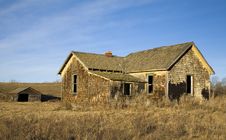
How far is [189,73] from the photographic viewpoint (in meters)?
24.2

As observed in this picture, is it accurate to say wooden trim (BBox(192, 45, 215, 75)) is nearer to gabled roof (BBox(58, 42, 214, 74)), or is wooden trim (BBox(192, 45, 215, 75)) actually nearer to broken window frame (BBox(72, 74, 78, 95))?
gabled roof (BBox(58, 42, 214, 74))

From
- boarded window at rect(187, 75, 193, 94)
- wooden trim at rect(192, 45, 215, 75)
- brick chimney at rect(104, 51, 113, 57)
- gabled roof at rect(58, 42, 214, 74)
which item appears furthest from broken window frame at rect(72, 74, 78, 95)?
wooden trim at rect(192, 45, 215, 75)

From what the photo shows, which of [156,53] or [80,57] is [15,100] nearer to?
[80,57]

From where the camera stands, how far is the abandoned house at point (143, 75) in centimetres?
2288

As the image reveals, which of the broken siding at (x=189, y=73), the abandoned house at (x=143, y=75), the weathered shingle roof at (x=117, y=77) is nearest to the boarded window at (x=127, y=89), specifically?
the abandoned house at (x=143, y=75)

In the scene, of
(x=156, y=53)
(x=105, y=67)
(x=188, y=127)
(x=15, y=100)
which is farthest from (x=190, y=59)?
(x=15, y=100)

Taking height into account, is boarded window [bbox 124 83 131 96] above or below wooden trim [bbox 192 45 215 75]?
below

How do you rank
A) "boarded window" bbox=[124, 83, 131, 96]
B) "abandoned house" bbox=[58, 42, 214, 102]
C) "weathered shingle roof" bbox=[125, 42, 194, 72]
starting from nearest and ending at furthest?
"abandoned house" bbox=[58, 42, 214, 102] → "weathered shingle roof" bbox=[125, 42, 194, 72] → "boarded window" bbox=[124, 83, 131, 96]

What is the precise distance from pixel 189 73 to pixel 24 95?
25.7m

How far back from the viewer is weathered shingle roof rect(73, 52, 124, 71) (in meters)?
24.9

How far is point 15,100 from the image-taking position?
40.5 m

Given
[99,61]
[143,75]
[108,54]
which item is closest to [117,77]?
[143,75]

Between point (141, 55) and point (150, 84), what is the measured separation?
4.41 metres

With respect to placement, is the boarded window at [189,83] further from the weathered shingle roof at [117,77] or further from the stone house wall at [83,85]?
the stone house wall at [83,85]
